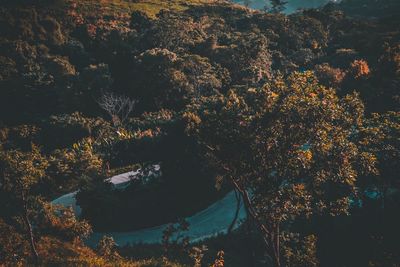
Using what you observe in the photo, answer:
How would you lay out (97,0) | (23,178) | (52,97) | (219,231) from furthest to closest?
(97,0) < (52,97) < (219,231) < (23,178)

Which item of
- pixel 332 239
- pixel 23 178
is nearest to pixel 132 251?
pixel 23 178

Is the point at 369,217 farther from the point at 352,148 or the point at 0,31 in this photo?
the point at 0,31

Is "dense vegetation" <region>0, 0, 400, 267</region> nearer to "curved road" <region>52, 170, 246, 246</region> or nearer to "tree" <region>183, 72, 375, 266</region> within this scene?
"tree" <region>183, 72, 375, 266</region>

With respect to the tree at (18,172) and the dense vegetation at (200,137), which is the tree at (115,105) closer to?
the dense vegetation at (200,137)

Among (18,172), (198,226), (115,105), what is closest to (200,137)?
(18,172)

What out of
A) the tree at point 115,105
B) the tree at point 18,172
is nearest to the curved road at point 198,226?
the tree at point 18,172

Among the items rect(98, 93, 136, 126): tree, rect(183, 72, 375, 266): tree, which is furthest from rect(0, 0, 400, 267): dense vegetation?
rect(98, 93, 136, 126): tree
